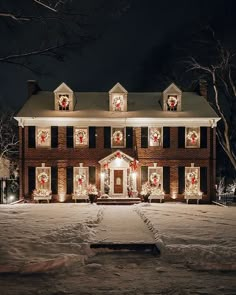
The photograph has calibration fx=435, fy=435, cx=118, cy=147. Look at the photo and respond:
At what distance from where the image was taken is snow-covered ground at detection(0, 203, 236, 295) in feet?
28.0

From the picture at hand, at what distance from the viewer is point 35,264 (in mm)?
9938

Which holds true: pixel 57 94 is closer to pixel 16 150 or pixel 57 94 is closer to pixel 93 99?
pixel 93 99

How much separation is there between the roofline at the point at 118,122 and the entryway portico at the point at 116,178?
2.83 m

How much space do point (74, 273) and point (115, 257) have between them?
213cm

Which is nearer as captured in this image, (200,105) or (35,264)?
(35,264)

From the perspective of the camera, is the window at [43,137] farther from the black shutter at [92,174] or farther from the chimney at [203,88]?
the chimney at [203,88]

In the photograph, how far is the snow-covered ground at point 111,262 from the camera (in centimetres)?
855

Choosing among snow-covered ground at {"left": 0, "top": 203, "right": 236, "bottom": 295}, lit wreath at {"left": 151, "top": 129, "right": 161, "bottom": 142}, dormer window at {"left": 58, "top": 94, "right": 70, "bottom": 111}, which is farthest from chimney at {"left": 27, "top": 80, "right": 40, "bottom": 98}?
snow-covered ground at {"left": 0, "top": 203, "right": 236, "bottom": 295}

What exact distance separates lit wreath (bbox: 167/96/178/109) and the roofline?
1.64m

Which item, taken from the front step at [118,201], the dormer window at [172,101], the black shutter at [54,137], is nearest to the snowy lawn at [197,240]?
the front step at [118,201]

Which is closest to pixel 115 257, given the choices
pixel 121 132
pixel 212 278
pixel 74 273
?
pixel 74 273

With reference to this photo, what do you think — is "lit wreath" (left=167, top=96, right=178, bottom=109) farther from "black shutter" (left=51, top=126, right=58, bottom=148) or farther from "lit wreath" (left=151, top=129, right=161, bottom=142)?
"black shutter" (left=51, top=126, right=58, bottom=148)

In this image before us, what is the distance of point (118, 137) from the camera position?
104 feet

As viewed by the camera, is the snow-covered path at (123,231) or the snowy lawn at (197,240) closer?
the snowy lawn at (197,240)
